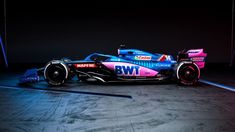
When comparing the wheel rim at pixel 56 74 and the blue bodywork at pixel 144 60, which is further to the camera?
the blue bodywork at pixel 144 60

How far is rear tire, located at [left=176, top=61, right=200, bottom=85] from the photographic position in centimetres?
753

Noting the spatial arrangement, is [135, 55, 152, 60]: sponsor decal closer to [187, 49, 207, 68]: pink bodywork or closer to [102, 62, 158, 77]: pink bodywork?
[102, 62, 158, 77]: pink bodywork

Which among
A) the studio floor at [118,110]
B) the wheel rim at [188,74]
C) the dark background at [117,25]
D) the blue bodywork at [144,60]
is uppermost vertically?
the dark background at [117,25]

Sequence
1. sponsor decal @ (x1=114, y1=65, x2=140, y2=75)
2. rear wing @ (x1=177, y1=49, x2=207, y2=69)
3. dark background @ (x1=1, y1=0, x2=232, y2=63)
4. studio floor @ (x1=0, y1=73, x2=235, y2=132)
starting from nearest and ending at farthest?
studio floor @ (x1=0, y1=73, x2=235, y2=132), sponsor decal @ (x1=114, y1=65, x2=140, y2=75), rear wing @ (x1=177, y1=49, x2=207, y2=69), dark background @ (x1=1, y1=0, x2=232, y2=63)

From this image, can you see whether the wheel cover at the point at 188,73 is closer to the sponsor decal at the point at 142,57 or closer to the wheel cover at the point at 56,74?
the sponsor decal at the point at 142,57

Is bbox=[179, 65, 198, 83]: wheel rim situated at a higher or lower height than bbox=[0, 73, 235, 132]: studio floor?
higher

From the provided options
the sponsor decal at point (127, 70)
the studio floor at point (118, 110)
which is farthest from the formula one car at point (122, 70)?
the studio floor at point (118, 110)

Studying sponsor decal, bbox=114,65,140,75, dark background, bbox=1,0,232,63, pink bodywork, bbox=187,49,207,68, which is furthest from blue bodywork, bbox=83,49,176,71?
dark background, bbox=1,0,232,63

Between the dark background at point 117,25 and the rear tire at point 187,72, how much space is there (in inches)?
263

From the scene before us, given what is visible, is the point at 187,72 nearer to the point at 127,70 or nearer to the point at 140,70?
the point at 140,70

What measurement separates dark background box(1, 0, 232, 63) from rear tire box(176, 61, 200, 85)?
6679mm

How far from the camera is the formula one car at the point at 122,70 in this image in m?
7.55

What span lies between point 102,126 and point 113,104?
1345 millimetres

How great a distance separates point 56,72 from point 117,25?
23.3ft
